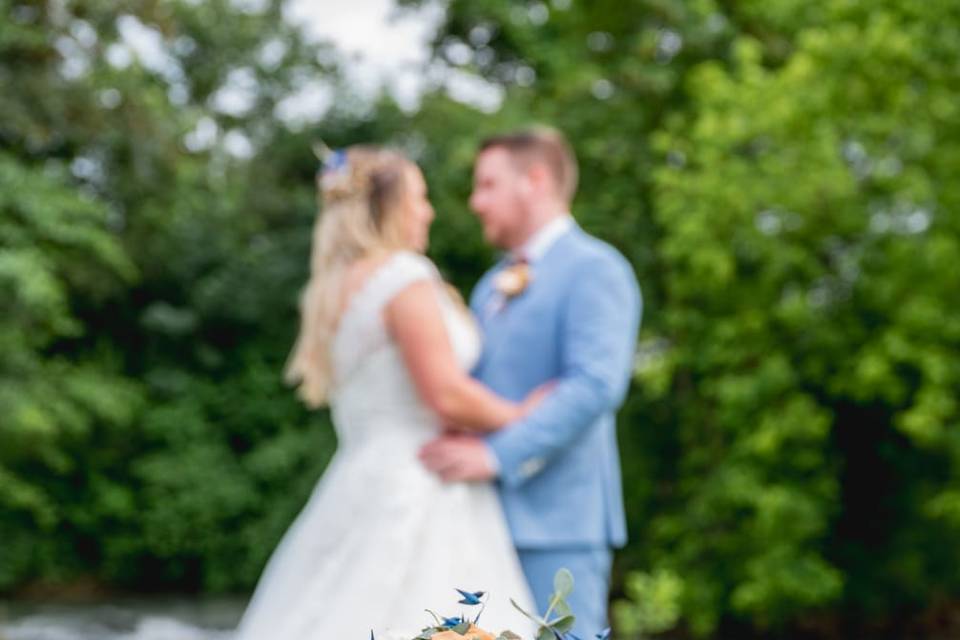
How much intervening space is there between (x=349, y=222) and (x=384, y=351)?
34cm

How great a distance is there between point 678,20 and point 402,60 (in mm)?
2958

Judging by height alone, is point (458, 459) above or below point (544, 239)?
below

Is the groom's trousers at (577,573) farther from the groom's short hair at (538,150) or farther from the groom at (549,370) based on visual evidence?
the groom's short hair at (538,150)

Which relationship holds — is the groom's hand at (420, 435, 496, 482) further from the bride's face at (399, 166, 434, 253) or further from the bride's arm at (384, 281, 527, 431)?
the bride's face at (399, 166, 434, 253)

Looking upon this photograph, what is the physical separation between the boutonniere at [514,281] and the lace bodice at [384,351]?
0.13m

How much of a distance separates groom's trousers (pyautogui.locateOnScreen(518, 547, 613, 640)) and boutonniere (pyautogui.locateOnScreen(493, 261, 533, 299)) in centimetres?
65

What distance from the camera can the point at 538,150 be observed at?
3635 mm

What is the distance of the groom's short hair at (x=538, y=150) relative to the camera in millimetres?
3631

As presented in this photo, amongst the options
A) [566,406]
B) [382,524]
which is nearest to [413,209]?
[566,406]

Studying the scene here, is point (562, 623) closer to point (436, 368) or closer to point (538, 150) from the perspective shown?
point (436, 368)

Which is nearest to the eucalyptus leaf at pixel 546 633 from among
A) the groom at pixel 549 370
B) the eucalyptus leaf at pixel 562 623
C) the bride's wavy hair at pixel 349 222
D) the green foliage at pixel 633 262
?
the eucalyptus leaf at pixel 562 623

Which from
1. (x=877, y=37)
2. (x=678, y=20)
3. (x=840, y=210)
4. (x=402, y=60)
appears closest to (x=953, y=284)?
(x=840, y=210)

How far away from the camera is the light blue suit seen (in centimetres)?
341

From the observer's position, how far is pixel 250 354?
12852 millimetres
